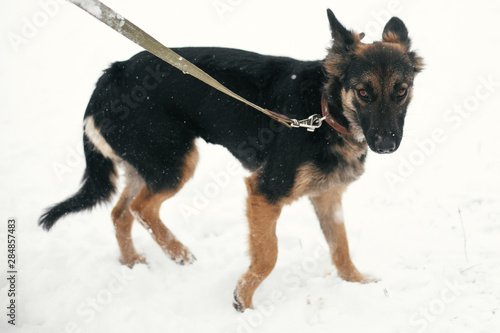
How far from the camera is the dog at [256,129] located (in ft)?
10.7

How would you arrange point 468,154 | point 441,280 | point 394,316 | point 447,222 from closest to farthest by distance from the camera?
point 394,316, point 441,280, point 447,222, point 468,154

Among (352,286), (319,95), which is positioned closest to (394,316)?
(352,286)

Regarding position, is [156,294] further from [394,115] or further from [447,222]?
[447,222]

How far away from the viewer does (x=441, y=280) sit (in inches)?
147

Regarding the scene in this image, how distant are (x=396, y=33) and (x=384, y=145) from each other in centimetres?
124

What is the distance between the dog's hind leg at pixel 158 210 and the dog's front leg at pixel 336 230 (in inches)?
50.3

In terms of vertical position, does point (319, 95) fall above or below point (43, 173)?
above

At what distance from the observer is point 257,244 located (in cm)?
368

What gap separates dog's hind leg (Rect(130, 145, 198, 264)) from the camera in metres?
4.21

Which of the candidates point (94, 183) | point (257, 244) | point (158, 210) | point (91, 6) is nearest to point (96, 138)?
point (94, 183)

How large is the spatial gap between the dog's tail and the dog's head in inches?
93.4

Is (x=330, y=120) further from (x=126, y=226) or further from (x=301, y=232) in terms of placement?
(x=126, y=226)

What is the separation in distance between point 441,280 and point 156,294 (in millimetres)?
2567

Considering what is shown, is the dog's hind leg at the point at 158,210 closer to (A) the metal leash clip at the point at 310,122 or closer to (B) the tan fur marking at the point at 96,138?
(B) the tan fur marking at the point at 96,138
